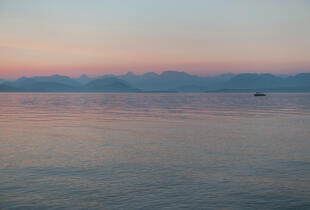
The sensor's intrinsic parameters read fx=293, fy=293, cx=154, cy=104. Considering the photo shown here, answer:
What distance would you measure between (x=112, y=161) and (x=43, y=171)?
397 cm

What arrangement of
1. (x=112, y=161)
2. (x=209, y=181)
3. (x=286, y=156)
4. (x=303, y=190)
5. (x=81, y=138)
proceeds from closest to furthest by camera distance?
(x=303, y=190), (x=209, y=181), (x=112, y=161), (x=286, y=156), (x=81, y=138)

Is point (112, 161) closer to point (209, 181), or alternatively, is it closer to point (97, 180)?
point (97, 180)

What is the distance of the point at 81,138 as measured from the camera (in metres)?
25.8

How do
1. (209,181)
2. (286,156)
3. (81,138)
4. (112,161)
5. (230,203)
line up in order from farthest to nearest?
(81,138) → (286,156) → (112,161) → (209,181) → (230,203)

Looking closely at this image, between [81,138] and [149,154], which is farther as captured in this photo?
[81,138]

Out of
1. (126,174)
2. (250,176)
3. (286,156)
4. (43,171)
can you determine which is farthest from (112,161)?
(286,156)

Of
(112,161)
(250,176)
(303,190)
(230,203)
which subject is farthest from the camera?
(112,161)

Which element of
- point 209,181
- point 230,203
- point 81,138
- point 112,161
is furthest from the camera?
point 81,138

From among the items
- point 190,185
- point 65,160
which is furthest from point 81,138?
point 190,185

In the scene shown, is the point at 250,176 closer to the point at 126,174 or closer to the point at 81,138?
the point at 126,174

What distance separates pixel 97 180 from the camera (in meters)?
14.1

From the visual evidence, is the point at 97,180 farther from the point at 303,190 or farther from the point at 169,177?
the point at 303,190

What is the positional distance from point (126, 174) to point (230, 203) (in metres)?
5.71

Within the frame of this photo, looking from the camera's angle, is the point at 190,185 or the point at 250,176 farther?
the point at 250,176
